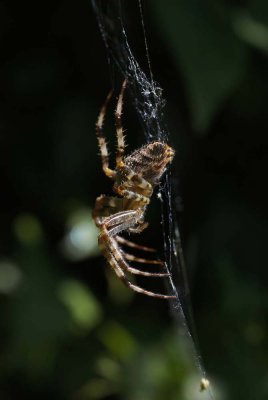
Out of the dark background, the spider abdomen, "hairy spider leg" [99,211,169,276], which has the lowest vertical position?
the dark background

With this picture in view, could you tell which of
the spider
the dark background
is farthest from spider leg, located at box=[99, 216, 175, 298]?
the dark background

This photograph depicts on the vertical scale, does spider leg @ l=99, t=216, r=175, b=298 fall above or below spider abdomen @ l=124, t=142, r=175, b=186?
below

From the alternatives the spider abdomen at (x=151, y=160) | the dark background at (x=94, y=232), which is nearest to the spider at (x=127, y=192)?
the spider abdomen at (x=151, y=160)

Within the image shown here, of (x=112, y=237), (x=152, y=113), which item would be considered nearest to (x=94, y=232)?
(x=112, y=237)

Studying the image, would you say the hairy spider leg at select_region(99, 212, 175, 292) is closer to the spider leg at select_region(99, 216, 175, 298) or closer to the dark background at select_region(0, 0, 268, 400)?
the spider leg at select_region(99, 216, 175, 298)

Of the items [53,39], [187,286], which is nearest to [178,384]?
[187,286]

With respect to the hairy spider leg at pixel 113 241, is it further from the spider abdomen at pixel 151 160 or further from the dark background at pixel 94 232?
the dark background at pixel 94 232
